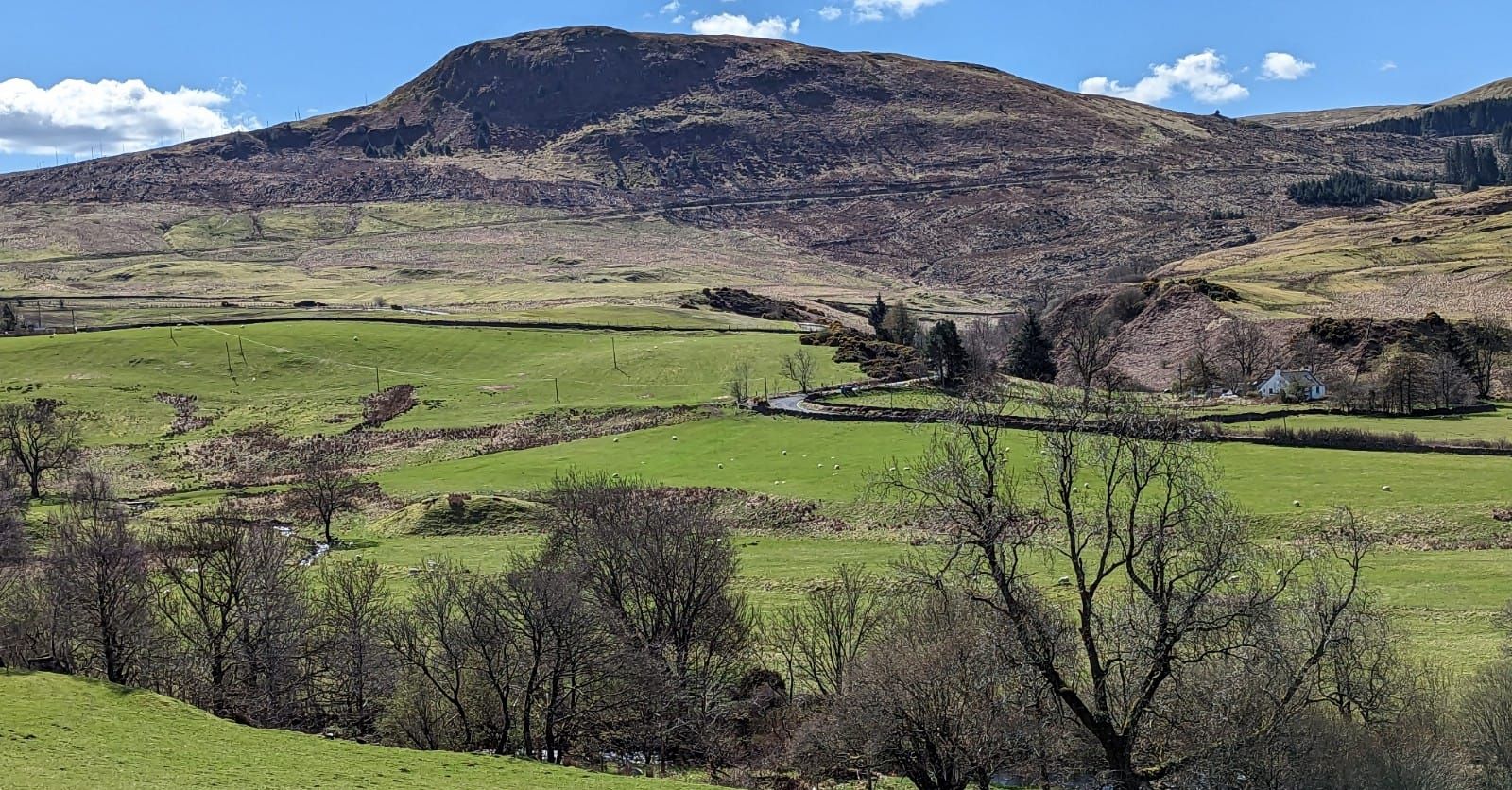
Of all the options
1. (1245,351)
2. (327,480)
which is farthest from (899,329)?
(327,480)

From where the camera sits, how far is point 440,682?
4138 centimetres

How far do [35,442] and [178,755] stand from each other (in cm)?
7556

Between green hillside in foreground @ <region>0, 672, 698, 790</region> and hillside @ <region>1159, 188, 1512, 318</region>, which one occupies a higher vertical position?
hillside @ <region>1159, 188, 1512, 318</region>

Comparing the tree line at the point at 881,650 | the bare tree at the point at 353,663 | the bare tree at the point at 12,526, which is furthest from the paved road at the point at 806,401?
the bare tree at the point at 353,663

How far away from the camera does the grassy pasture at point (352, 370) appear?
379ft

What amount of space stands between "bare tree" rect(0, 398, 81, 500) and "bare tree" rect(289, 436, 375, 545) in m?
17.8

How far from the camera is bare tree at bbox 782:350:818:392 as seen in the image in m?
Answer: 118

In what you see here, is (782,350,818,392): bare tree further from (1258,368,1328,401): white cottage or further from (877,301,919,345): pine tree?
(1258,368,1328,401): white cottage

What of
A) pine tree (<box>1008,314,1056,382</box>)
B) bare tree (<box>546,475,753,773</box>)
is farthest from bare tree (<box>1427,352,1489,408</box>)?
bare tree (<box>546,475,753,773</box>)

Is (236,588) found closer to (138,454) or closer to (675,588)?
(675,588)

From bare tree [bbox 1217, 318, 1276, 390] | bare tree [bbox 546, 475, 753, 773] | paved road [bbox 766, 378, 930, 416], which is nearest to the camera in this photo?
bare tree [bbox 546, 475, 753, 773]

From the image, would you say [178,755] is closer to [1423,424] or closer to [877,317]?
[1423,424]

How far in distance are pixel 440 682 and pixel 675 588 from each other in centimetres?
978

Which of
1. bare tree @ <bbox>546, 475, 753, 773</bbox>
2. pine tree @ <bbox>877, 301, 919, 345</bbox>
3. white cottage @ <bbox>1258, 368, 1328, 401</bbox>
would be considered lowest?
bare tree @ <bbox>546, 475, 753, 773</bbox>
